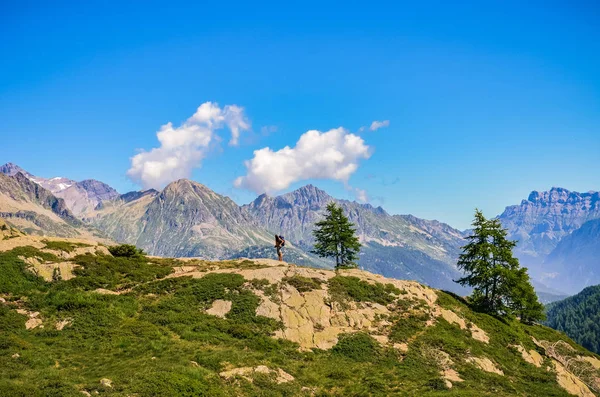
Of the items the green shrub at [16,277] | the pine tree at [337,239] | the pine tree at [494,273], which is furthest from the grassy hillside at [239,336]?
the pine tree at [337,239]

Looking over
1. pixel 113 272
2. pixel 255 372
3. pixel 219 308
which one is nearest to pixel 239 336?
pixel 219 308

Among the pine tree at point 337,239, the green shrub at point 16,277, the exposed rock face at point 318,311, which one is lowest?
the exposed rock face at point 318,311

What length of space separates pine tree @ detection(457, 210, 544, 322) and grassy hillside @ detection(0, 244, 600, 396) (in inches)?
143

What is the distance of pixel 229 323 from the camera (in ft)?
102

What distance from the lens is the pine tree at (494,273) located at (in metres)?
45.7

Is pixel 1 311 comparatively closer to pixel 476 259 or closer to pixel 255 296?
pixel 255 296

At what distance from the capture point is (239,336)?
2928cm

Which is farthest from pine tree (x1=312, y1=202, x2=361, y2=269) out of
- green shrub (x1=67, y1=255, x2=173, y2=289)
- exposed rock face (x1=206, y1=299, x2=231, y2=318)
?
exposed rock face (x1=206, y1=299, x2=231, y2=318)

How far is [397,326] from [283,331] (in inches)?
454

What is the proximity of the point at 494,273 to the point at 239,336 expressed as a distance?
108ft

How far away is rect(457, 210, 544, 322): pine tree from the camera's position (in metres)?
45.7

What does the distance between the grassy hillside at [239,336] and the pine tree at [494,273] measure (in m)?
3.62

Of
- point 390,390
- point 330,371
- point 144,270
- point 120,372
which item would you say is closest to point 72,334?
point 120,372

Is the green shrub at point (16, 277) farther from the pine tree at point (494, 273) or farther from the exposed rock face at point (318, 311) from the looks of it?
the pine tree at point (494, 273)
